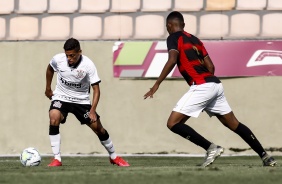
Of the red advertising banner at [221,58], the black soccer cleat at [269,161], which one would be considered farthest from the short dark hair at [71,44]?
the red advertising banner at [221,58]

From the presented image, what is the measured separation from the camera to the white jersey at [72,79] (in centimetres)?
1161

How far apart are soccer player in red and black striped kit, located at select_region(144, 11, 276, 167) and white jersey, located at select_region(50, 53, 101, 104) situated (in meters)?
1.46

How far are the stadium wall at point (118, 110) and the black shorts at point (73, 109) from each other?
4.28m

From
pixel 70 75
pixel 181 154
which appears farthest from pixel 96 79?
pixel 181 154

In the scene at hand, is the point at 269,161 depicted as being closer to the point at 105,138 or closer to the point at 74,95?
the point at 105,138

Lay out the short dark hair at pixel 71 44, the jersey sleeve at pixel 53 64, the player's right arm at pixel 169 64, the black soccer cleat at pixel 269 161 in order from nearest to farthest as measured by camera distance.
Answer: the player's right arm at pixel 169 64, the black soccer cleat at pixel 269 161, the short dark hair at pixel 71 44, the jersey sleeve at pixel 53 64

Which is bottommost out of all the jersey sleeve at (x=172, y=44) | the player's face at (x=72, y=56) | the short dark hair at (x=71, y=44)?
the player's face at (x=72, y=56)

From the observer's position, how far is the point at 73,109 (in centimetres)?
1170

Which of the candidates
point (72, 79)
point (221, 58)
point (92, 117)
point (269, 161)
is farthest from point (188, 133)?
point (221, 58)

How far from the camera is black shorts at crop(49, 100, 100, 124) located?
11.6 m

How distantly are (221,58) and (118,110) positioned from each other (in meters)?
1.99

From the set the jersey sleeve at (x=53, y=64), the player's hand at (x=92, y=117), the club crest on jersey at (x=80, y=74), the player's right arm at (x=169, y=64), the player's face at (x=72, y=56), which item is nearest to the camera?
the player's right arm at (x=169, y=64)

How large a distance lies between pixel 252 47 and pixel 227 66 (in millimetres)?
534

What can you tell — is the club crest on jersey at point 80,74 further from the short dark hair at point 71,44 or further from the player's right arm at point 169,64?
the player's right arm at point 169,64
